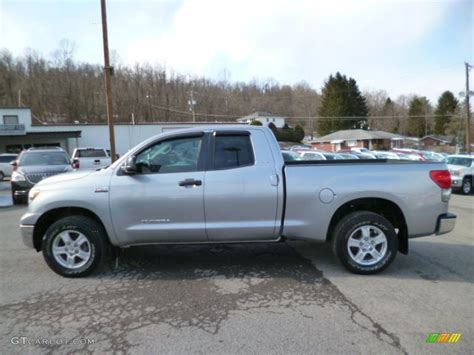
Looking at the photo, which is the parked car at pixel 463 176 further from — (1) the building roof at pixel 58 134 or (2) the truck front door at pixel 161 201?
(1) the building roof at pixel 58 134

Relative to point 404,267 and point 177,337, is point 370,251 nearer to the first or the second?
point 404,267

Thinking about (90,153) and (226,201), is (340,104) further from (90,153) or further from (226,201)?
(226,201)

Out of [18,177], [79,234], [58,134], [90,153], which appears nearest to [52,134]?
[58,134]

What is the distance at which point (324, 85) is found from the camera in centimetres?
7562

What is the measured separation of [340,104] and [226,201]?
243ft

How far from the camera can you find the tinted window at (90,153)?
1610 cm

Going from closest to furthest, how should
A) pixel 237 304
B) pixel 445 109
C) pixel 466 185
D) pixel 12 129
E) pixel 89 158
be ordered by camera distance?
pixel 237 304, pixel 466 185, pixel 89 158, pixel 12 129, pixel 445 109

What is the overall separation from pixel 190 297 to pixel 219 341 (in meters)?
0.93

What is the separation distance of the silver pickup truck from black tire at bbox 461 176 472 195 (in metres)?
12.7

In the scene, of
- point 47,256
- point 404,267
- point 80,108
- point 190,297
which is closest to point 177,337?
point 190,297

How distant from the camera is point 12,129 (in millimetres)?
31812

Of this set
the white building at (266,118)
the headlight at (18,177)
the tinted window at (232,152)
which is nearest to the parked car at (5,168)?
the headlight at (18,177)

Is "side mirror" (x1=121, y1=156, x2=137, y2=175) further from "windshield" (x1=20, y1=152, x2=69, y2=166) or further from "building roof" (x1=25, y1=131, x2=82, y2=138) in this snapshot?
"building roof" (x1=25, y1=131, x2=82, y2=138)

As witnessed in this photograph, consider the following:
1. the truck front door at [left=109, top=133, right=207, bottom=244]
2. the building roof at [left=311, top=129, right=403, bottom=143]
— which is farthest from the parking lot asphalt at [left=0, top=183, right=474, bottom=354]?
the building roof at [left=311, top=129, right=403, bottom=143]
